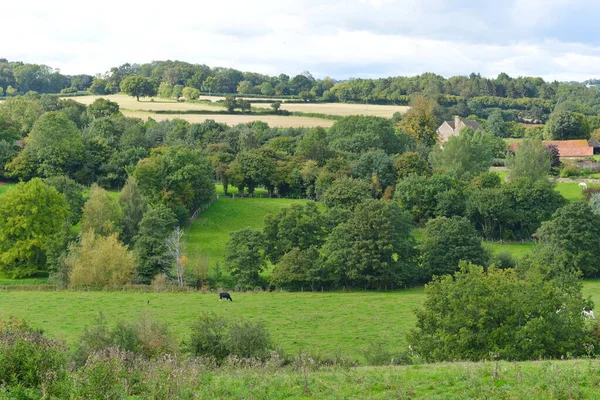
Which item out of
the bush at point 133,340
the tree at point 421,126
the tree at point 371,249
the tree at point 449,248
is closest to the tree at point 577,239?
the tree at point 449,248

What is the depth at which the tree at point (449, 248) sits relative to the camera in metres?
51.4

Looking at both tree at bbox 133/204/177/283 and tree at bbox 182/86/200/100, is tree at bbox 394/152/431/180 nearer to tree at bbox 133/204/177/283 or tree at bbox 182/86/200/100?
tree at bbox 133/204/177/283

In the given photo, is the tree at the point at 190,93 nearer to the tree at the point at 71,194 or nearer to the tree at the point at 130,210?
the tree at the point at 71,194

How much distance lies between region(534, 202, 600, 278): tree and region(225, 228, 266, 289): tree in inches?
891

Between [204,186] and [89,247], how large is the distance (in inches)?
798

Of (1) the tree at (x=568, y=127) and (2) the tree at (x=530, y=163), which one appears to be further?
(1) the tree at (x=568, y=127)

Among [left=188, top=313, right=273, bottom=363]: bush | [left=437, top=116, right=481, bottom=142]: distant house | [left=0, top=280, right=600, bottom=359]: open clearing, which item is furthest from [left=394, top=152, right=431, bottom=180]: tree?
[left=188, top=313, right=273, bottom=363]: bush

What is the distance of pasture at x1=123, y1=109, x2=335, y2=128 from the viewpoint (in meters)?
123

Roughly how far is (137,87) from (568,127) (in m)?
87.4

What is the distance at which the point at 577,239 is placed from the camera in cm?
5297

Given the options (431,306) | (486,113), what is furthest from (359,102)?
(431,306)

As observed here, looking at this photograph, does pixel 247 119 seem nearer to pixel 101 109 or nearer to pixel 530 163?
pixel 101 109

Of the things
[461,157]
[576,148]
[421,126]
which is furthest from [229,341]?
[576,148]

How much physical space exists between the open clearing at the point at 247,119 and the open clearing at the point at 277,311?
2990 inches
